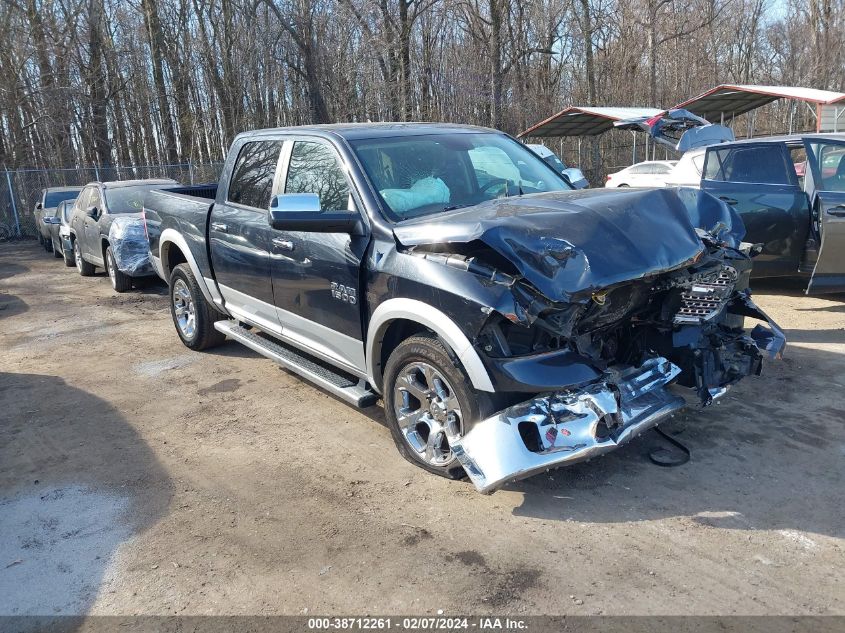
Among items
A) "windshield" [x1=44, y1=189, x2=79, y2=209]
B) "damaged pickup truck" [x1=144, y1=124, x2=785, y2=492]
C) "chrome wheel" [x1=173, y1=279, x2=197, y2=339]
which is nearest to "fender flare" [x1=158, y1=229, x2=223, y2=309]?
"chrome wheel" [x1=173, y1=279, x2=197, y2=339]

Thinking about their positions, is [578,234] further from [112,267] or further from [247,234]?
[112,267]

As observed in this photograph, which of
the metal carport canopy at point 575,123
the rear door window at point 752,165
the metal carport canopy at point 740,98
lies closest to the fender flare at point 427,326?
the rear door window at point 752,165

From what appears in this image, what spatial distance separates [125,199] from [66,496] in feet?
26.9

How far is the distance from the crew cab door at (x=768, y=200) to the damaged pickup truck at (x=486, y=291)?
3016 mm

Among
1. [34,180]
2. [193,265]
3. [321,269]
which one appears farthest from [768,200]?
[34,180]

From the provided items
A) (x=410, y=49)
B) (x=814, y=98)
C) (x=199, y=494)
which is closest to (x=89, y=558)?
(x=199, y=494)

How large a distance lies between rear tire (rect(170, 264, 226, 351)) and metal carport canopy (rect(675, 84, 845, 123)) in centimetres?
1531

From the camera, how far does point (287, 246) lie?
4867mm

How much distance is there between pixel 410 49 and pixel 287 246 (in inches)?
842

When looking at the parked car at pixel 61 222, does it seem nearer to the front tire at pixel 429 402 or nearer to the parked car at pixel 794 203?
the front tire at pixel 429 402

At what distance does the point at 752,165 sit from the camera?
7754 mm

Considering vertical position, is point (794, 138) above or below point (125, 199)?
above

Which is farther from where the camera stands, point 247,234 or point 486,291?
point 247,234

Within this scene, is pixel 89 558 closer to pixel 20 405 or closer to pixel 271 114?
pixel 20 405
